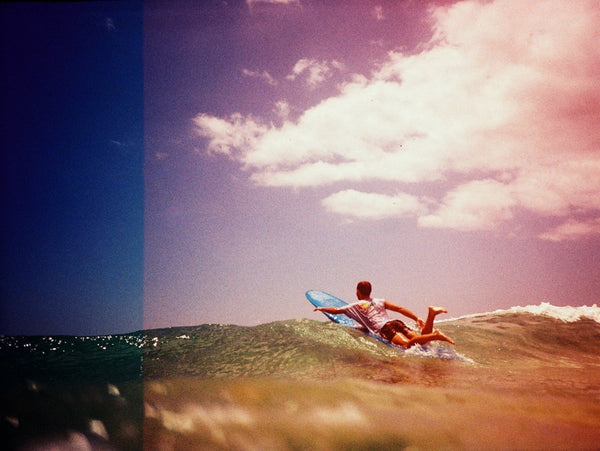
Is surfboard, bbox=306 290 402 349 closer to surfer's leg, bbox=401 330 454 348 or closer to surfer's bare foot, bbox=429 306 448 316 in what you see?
surfer's leg, bbox=401 330 454 348

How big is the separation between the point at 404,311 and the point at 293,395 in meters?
2.68

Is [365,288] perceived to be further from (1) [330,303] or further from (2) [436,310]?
(1) [330,303]

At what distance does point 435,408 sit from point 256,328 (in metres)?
4.26

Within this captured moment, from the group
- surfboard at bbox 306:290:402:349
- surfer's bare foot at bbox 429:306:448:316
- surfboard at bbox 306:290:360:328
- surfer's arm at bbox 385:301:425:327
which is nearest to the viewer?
surfer's bare foot at bbox 429:306:448:316

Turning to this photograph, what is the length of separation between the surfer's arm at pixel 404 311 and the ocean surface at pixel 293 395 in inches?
20.0

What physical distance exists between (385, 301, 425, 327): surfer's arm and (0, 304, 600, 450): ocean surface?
507 mm

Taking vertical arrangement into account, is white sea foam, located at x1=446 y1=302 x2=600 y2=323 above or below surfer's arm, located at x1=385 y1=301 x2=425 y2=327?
below

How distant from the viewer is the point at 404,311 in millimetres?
6125

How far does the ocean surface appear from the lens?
3.93 meters

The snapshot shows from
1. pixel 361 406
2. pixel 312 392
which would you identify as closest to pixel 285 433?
pixel 312 392

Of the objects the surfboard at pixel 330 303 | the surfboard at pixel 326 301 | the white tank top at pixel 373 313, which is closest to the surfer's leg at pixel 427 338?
the white tank top at pixel 373 313

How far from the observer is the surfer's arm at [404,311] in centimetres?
603

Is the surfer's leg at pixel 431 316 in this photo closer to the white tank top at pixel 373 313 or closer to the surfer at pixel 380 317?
the surfer at pixel 380 317

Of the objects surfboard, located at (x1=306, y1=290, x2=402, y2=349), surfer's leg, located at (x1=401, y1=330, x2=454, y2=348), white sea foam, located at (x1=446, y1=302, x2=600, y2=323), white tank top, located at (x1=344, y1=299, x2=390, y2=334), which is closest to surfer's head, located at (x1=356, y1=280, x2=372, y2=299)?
white tank top, located at (x1=344, y1=299, x2=390, y2=334)
